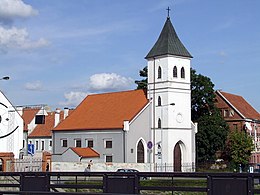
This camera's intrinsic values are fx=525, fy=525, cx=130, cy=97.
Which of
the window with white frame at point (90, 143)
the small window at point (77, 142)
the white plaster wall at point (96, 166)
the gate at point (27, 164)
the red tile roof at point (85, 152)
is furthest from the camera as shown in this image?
the small window at point (77, 142)

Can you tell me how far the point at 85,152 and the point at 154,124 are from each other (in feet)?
30.8

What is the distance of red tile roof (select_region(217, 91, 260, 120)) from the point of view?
90.0 m

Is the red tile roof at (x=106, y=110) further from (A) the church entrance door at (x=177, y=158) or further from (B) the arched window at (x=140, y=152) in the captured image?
(A) the church entrance door at (x=177, y=158)

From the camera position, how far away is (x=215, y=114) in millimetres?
78062

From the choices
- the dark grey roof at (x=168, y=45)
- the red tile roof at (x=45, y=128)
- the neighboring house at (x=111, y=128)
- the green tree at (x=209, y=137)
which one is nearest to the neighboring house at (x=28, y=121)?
the red tile roof at (x=45, y=128)

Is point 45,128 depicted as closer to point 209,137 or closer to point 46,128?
point 46,128

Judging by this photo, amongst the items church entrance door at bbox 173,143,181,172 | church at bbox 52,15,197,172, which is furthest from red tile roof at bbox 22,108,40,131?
church entrance door at bbox 173,143,181,172

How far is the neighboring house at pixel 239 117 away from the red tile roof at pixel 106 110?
2258 cm

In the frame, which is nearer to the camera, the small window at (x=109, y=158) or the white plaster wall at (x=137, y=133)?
the white plaster wall at (x=137, y=133)

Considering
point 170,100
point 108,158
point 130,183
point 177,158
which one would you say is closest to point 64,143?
point 108,158

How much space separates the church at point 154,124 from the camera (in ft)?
213

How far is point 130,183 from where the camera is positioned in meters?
14.3

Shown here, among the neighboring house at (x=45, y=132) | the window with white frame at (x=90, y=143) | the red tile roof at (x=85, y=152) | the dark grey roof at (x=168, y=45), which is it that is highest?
the dark grey roof at (x=168, y=45)

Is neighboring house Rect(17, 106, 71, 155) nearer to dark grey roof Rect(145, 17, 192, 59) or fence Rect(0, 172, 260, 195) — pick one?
dark grey roof Rect(145, 17, 192, 59)
